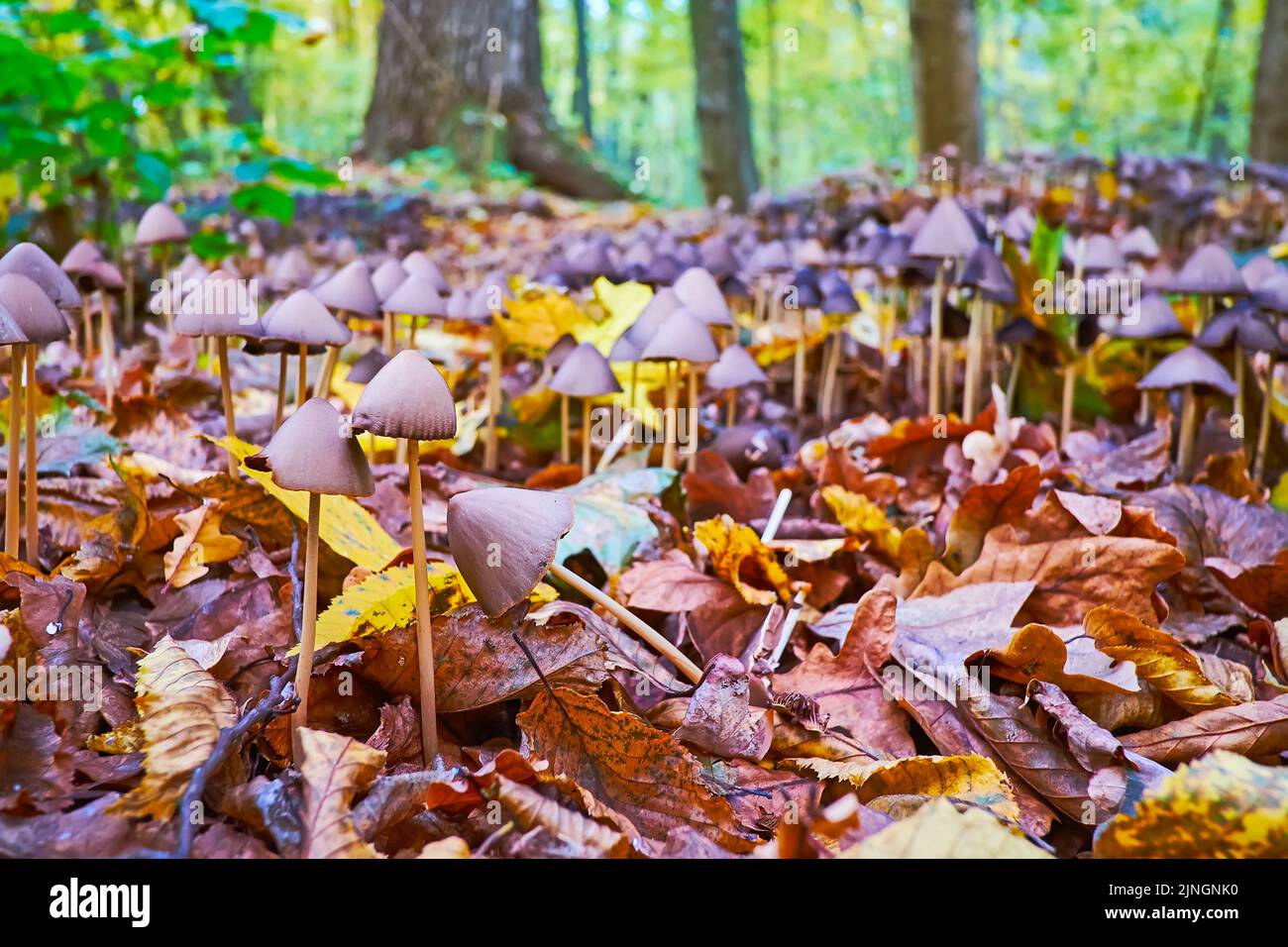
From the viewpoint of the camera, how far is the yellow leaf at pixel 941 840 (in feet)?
3.99

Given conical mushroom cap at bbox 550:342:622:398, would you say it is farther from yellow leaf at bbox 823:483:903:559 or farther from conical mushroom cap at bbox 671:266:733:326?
yellow leaf at bbox 823:483:903:559

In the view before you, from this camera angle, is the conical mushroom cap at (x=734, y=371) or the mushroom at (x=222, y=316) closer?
the mushroom at (x=222, y=316)

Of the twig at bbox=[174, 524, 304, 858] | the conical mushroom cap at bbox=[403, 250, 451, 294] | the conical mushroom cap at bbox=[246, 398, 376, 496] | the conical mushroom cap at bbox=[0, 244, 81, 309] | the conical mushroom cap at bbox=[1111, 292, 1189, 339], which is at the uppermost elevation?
the conical mushroom cap at bbox=[403, 250, 451, 294]

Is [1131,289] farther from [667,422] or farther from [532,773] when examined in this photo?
[532,773]

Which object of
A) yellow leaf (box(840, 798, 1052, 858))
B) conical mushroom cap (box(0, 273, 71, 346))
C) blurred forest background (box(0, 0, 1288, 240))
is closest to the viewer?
yellow leaf (box(840, 798, 1052, 858))

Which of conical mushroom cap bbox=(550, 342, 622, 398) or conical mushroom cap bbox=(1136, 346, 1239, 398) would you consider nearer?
conical mushroom cap bbox=(550, 342, 622, 398)

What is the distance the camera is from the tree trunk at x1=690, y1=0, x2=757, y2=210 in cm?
1030

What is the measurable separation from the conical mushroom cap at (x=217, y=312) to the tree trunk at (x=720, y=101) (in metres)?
8.89

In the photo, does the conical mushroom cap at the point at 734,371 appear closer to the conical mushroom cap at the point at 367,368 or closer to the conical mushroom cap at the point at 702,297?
the conical mushroom cap at the point at 702,297

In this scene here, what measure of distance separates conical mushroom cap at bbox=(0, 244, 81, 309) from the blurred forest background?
1955 millimetres

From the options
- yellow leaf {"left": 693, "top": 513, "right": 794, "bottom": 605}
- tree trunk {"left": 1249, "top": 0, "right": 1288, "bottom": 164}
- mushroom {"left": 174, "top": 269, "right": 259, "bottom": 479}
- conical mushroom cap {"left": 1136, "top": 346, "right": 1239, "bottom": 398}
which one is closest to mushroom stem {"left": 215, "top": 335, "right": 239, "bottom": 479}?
mushroom {"left": 174, "top": 269, "right": 259, "bottom": 479}

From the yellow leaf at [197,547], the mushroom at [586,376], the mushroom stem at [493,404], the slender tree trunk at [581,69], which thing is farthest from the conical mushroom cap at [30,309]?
the slender tree trunk at [581,69]

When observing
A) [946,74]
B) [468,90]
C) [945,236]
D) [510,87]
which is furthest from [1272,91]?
[468,90]

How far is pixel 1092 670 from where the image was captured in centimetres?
174
